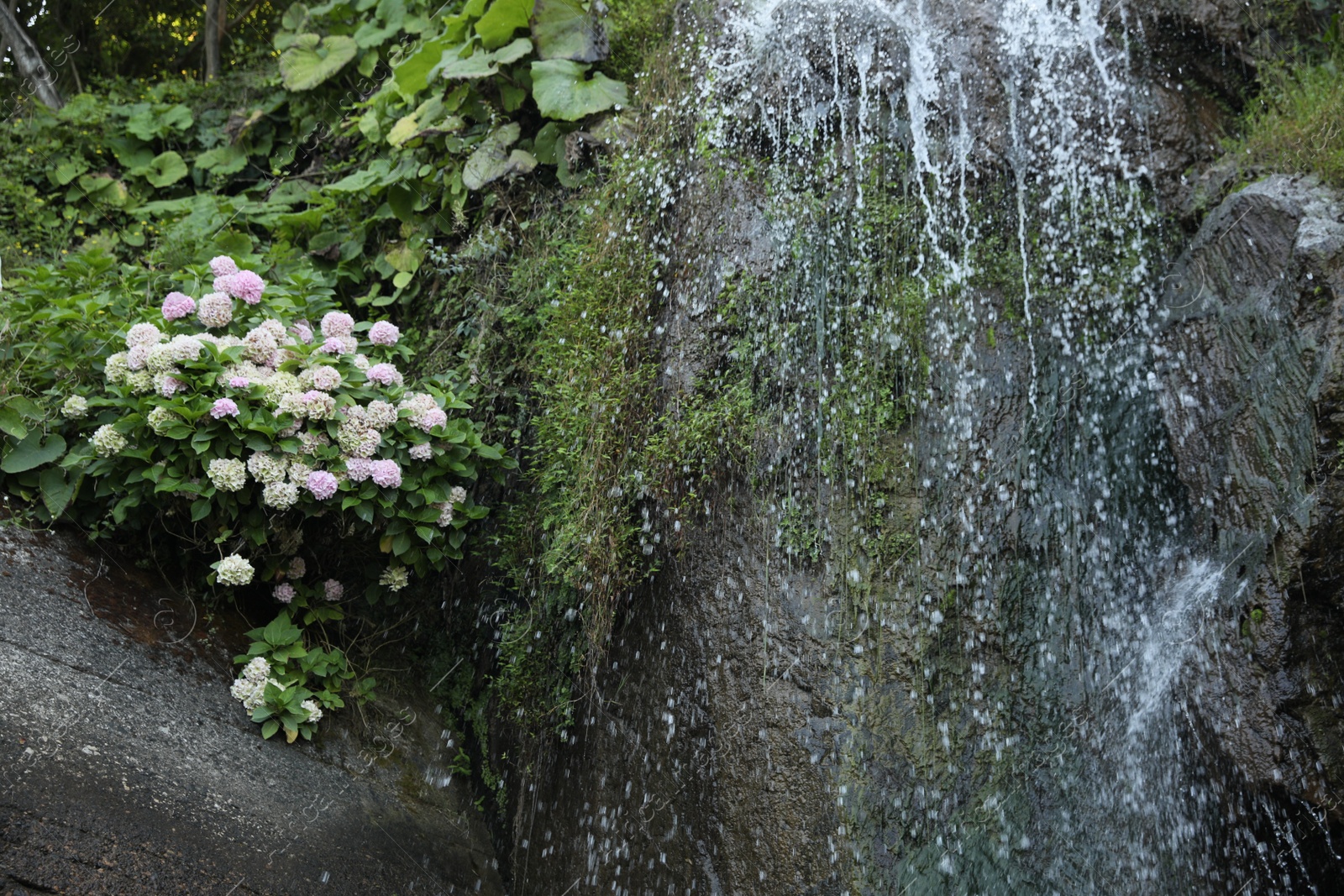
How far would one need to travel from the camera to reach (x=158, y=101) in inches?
253

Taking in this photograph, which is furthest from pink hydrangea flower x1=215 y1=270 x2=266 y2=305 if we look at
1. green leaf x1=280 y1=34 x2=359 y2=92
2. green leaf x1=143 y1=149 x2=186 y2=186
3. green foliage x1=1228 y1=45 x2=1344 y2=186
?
green foliage x1=1228 y1=45 x2=1344 y2=186

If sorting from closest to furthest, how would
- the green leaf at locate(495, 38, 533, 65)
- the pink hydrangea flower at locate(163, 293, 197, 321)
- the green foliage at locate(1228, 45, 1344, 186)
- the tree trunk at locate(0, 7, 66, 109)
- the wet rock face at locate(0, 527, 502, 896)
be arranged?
the wet rock face at locate(0, 527, 502, 896), the green foliage at locate(1228, 45, 1344, 186), the pink hydrangea flower at locate(163, 293, 197, 321), the green leaf at locate(495, 38, 533, 65), the tree trunk at locate(0, 7, 66, 109)

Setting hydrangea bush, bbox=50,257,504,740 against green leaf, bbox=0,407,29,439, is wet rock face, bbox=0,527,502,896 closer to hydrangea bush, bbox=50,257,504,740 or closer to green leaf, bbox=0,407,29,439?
hydrangea bush, bbox=50,257,504,740

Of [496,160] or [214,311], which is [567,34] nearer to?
[496,160]

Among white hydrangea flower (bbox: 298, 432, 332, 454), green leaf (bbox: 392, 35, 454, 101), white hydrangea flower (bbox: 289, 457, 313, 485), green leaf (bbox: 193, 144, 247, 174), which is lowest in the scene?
green leaf (bbox: 193, 144, 247, 174)

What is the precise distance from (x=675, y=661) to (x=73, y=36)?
262 inches

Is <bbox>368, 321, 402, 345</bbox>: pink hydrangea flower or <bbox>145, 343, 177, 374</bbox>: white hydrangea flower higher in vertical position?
<bbox>145, 343, 177, 374</bbox>: white hydrangea flower

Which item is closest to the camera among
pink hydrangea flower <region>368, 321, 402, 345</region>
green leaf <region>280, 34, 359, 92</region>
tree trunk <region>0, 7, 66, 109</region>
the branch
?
pink hydrangea flower <region>368, 321, 402, 345</region>

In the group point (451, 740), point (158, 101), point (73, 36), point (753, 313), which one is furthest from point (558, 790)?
point (73, 36)

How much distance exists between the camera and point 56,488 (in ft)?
11.2

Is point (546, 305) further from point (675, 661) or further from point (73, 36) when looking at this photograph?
point (73, 36)

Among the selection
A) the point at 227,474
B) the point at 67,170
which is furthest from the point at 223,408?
the point at 67,170

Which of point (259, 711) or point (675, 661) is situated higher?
point (675, 661)

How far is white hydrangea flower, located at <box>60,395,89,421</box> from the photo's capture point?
3377 mm
